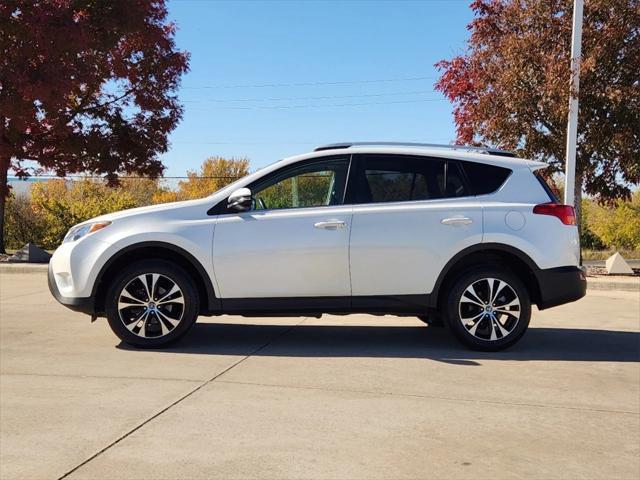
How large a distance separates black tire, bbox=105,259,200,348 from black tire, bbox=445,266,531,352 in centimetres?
243

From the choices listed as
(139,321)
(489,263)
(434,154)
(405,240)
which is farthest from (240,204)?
(489,263)

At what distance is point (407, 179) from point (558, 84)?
812cm

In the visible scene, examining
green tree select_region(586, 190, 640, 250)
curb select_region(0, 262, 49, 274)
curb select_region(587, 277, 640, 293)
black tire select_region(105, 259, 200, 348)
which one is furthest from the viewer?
green tree select_region(586, 190, 640, 250)

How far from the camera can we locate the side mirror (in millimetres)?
5852

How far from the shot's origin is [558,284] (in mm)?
5883

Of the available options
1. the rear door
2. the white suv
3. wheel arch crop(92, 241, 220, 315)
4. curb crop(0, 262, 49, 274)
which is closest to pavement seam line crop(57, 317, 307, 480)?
the white suv

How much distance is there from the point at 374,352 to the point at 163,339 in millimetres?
1972

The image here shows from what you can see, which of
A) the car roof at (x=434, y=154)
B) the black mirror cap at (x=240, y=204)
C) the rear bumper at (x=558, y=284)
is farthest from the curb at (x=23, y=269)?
the rear bumper at (x=558, y=284)

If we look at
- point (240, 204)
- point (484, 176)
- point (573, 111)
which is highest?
point (573, 111)

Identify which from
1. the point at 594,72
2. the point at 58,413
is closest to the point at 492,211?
the point at 58,413

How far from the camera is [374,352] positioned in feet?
19.5

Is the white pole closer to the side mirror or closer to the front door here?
the front door

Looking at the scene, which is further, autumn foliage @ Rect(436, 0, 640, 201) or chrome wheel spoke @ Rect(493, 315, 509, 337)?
autumn foliage @ Rect(436, 0, 640, 201)

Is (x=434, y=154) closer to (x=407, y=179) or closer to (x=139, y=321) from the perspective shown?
(x=407, y=179)
